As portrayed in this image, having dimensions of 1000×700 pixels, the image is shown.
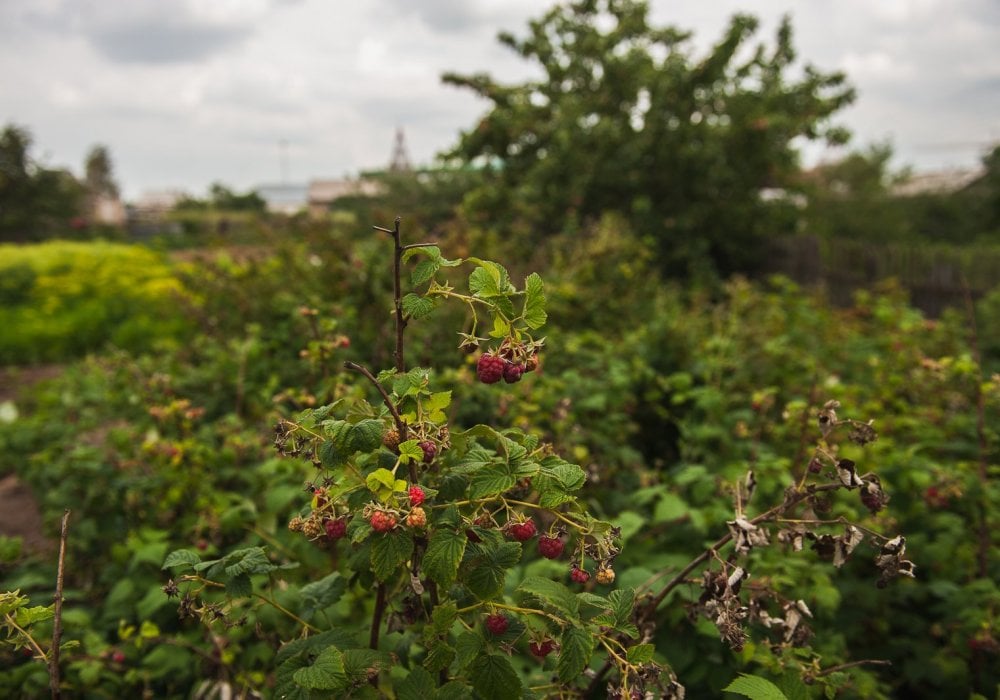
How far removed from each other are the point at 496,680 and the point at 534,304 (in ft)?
2.15

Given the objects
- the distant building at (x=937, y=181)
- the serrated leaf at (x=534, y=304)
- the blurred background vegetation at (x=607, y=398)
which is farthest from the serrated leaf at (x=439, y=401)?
the distant building at (x=937, y=181)

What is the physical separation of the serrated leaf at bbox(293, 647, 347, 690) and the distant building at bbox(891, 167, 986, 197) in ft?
87.4

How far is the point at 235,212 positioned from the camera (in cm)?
3347

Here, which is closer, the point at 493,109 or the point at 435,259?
the point at 435,259

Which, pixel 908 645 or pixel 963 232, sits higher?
pixel 963 232

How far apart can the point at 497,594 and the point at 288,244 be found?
4.95m

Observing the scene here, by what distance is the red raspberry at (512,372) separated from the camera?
3.62ft

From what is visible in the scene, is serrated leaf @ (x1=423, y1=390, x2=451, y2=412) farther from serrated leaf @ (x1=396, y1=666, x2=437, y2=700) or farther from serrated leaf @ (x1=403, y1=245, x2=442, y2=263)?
serrated leaf @ (x1=396, y1=666, x2=437, y2=700)

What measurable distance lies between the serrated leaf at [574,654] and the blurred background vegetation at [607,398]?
0.66m

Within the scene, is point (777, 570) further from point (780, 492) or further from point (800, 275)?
point (800, 275)

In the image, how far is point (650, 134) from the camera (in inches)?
366

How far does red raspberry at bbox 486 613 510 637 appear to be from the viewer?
45.7 inches

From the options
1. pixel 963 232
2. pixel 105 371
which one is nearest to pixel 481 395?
pixel 105 371

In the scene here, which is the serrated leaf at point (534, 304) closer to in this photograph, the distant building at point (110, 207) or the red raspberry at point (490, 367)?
the red raspberry at point (490, 367)
